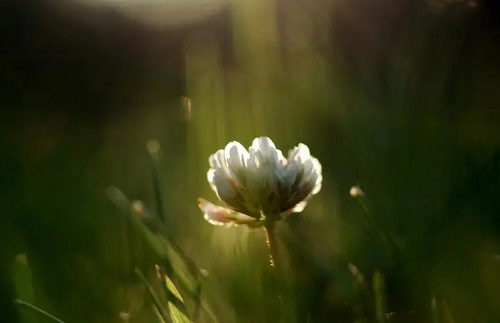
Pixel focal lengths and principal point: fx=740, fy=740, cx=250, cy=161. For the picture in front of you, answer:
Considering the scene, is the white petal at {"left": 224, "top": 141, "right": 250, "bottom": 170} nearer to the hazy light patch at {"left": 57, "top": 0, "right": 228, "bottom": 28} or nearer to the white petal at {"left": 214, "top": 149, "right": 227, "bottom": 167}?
the white petal at {"left": 214, "top": 149, "right": 227, "bottom": 167}

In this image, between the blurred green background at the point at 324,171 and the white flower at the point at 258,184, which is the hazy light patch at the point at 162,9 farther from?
the white flower at the point at 258,184

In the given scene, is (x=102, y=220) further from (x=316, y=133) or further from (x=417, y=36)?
(x=417, y=36)

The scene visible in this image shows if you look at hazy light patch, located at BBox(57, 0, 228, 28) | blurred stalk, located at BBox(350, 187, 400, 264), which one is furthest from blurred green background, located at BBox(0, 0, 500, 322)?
hazy light patch, located at BBox(57, 0, 228, 28)

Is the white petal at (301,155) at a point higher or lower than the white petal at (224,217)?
higher

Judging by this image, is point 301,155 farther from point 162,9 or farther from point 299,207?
point 162,9

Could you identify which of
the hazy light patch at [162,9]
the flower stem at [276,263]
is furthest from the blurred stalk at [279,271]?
the hazy light patch at [162,9]

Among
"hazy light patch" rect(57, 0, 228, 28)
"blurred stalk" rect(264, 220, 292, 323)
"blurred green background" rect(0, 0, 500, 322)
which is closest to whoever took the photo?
"blurred stalk" rect(264, 220, 292, 323)
